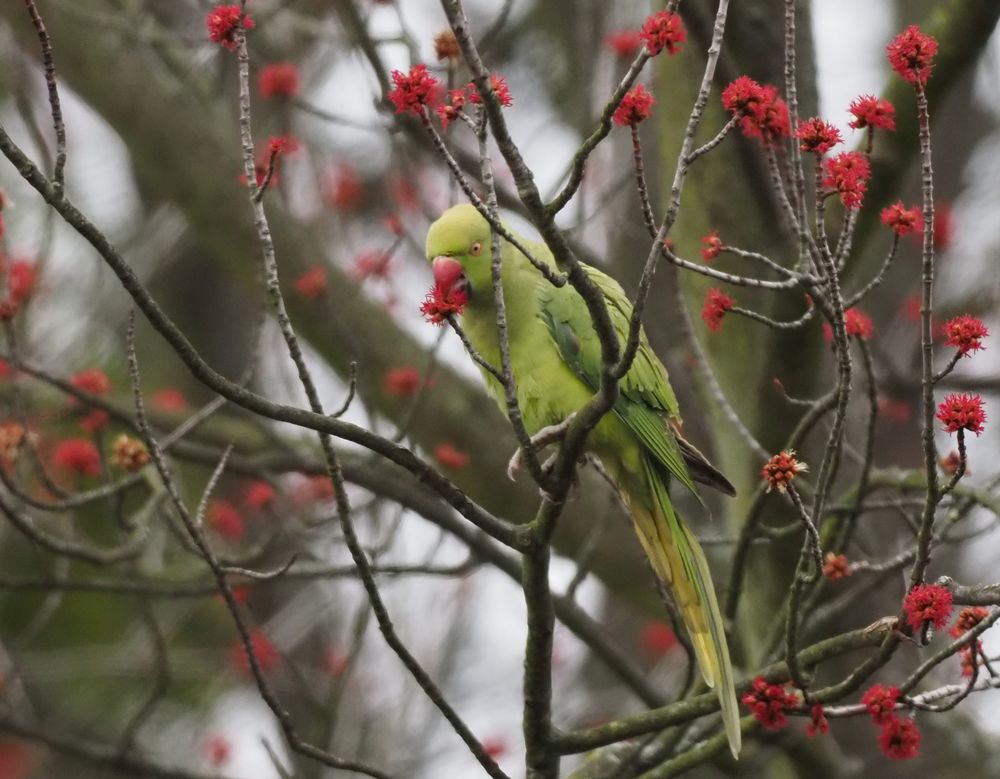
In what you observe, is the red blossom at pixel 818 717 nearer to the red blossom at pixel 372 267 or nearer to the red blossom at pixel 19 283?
the red blossom at pixel 372 267

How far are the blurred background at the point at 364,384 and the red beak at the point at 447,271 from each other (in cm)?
44

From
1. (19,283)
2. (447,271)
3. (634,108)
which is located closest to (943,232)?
(447,271)

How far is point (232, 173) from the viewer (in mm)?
5785

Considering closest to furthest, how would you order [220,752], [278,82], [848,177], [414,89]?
[414,89] → [848,177] → [278,82] → [220,752]

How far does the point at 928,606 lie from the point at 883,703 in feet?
1.19

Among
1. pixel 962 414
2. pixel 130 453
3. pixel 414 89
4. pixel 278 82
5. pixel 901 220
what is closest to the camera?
pixel 962 414

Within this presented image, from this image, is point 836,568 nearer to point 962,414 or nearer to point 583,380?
point 962,414

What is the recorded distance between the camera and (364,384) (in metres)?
5.32

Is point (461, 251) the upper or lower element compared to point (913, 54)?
upper

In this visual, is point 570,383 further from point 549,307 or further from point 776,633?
point 776,633

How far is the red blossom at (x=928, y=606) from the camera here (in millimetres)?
2332

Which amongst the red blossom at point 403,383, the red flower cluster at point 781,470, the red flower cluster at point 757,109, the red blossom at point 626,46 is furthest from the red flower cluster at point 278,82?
the red flower cluster at point 781,470

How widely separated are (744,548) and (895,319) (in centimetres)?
419

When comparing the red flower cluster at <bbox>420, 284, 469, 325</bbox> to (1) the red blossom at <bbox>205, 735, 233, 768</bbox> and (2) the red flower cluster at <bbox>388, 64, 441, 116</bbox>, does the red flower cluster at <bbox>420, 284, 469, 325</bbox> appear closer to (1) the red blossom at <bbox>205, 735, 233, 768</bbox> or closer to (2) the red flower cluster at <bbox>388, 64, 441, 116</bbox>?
(2) the red flower cluster at <bbox>388, 64, 441, 116</bbox>
